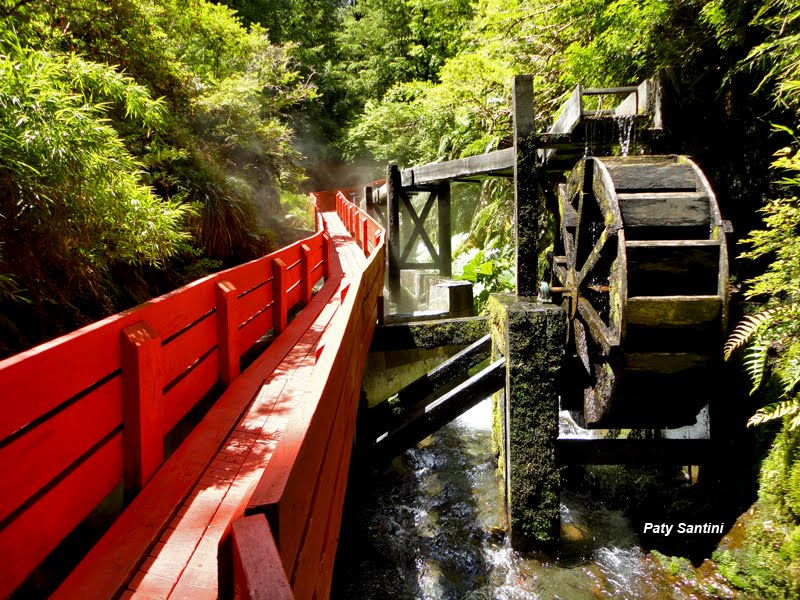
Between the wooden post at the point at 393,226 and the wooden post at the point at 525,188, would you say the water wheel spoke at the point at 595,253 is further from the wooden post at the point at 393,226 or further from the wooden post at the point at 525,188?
the wooden post at the point at 393,226

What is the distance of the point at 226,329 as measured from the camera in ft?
11.7

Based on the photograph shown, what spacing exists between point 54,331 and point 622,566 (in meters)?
4.79

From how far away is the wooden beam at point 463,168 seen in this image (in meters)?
5.32

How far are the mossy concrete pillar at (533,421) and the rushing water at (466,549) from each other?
283 millimetres

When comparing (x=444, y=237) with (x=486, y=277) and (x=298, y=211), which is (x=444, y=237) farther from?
(x=298, y=211)

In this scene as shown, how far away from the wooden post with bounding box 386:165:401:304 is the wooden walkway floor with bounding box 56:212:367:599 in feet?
18.6

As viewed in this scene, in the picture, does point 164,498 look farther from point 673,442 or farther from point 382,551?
point 673,442

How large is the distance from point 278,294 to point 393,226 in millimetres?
4667

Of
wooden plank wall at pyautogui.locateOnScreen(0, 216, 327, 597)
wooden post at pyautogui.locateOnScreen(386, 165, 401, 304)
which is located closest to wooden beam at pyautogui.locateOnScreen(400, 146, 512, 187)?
wooden post at pyautogui.locateOnScreen(386, 165, 401, 304)

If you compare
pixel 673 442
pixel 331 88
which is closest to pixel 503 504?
pixel 673 442

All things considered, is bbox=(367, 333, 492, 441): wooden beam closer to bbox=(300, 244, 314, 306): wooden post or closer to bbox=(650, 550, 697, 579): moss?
bbox=(300, 244, 314, 306): wooden post

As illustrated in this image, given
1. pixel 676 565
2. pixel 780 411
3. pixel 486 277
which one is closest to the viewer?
pixel 780 411

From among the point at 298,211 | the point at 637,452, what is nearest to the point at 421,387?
the point at 637,452

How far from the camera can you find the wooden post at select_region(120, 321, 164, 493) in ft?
7.43
